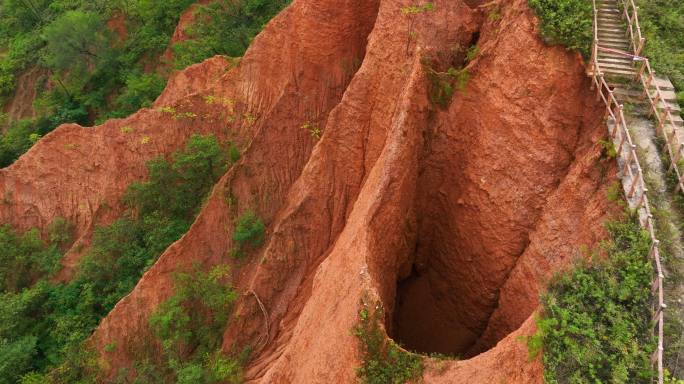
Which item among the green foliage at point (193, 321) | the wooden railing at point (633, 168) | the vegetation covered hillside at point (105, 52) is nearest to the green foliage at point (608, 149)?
the wooden railing at point (633, 168)

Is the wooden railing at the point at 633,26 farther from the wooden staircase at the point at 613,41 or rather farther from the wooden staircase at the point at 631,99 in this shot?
the wooden staircase at the point at 613,41

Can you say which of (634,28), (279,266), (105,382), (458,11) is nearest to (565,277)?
(634,28)

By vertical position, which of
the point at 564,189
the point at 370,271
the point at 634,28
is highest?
the point at 634,28

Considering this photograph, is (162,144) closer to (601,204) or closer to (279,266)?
(279,266)

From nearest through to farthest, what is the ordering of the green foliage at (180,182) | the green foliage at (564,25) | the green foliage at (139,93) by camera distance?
the green foliage at (564,25)
the green foliage at (180,182)
the green foliage at (139,93)

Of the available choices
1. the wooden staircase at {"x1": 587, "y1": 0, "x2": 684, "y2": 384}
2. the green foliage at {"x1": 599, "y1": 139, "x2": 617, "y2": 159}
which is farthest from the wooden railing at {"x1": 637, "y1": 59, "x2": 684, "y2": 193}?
the green foliage at {"x1": 599, "y1": 139, "x2": 617, "y2": 159}
